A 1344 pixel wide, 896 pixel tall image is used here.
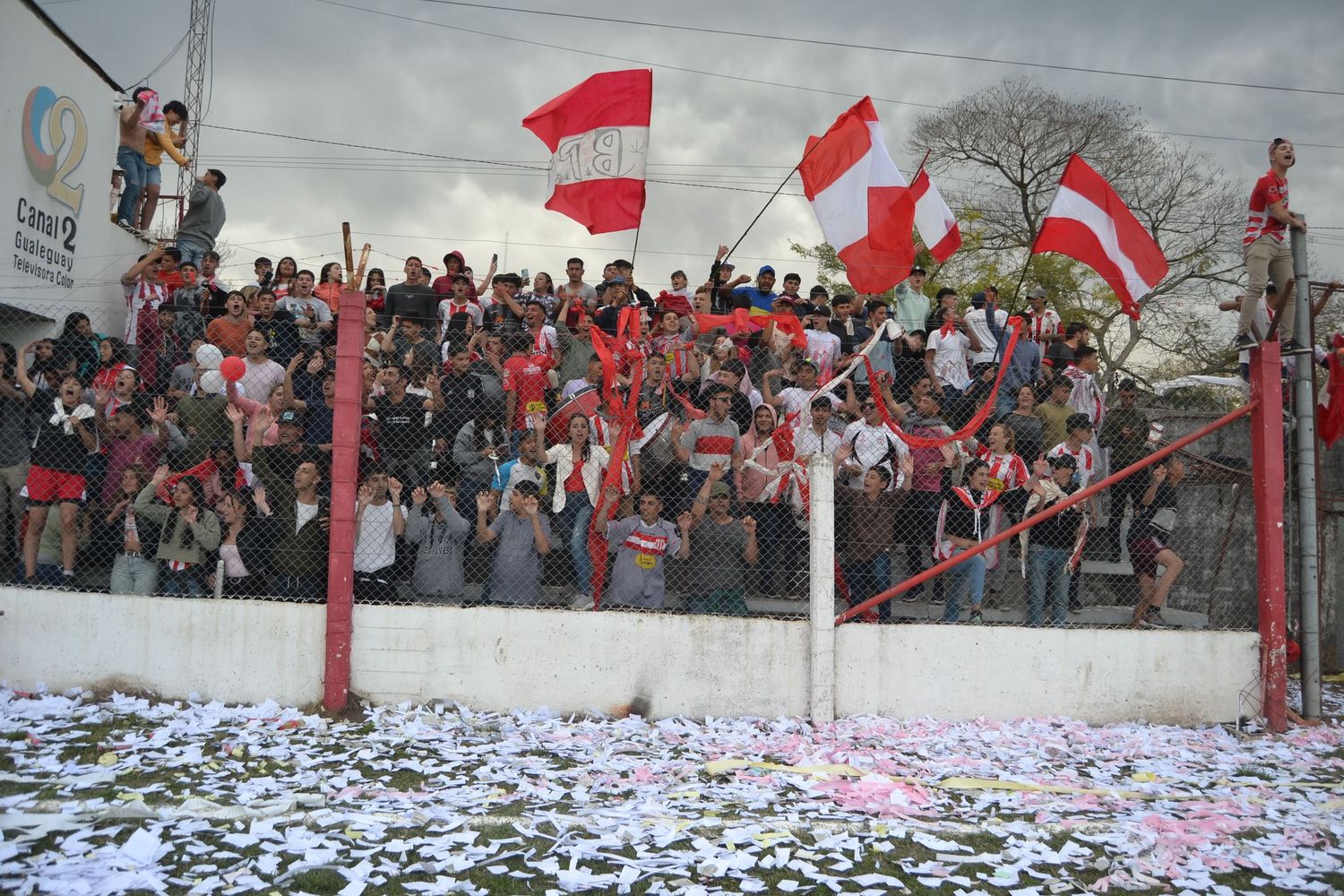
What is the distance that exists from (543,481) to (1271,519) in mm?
5467

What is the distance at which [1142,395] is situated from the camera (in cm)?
1515

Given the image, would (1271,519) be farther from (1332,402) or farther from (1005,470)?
(1332,402)

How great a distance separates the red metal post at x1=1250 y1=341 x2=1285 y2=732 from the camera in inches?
314

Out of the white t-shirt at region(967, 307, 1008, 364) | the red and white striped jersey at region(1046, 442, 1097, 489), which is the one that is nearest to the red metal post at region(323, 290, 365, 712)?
the red and white striped jersey at region(1046, 442, 1097, 489)

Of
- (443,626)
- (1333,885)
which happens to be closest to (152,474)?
(443,626)

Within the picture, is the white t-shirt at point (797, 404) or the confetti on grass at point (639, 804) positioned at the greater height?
the white t-shirt at point (797, 404)

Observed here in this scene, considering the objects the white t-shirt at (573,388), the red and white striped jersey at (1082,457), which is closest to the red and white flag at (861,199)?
the red and white striped jersey at (1082,457)

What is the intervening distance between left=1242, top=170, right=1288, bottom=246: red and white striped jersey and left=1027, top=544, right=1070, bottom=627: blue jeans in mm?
2932

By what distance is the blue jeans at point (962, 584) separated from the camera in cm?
852

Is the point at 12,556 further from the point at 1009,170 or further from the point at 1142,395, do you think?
the point at 1009,170

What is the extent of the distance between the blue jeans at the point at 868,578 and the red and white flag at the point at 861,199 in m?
2.70

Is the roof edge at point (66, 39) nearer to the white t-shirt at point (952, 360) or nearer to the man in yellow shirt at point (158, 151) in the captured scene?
the man in yellow shirt at point (158, 151)

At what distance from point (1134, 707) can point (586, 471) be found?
4.38 meters

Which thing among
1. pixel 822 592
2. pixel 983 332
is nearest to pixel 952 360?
pixel 983 332
